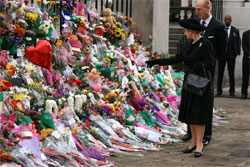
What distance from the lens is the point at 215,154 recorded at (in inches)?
281

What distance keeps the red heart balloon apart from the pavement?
4.94 ft

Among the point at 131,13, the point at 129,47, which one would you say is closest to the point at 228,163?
the point at 129,47

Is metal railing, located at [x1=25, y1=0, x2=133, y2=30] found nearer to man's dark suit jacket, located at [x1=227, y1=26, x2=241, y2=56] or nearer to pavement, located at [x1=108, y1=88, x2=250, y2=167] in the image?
pavement, located at [x1=108, y1=88, x2=250, y2=167]

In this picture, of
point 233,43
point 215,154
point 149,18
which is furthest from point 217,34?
point 233,43

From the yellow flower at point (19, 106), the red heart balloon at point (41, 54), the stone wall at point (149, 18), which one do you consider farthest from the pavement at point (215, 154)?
the stone wall at point (149, 18)

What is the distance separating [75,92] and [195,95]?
1590mm

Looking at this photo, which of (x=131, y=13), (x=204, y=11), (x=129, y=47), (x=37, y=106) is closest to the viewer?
(x=37, y=106)

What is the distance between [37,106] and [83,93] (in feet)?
3.48

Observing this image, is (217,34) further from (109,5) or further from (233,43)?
(233,43)

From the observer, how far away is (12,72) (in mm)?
6793

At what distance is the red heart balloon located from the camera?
7133 mm

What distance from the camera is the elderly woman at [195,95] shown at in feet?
23.2

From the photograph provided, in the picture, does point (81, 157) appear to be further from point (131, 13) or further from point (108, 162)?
point (131, 13)

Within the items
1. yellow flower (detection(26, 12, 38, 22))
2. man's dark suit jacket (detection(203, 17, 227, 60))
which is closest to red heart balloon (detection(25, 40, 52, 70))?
yellow flower (detection(26, 12, 38, 22))
